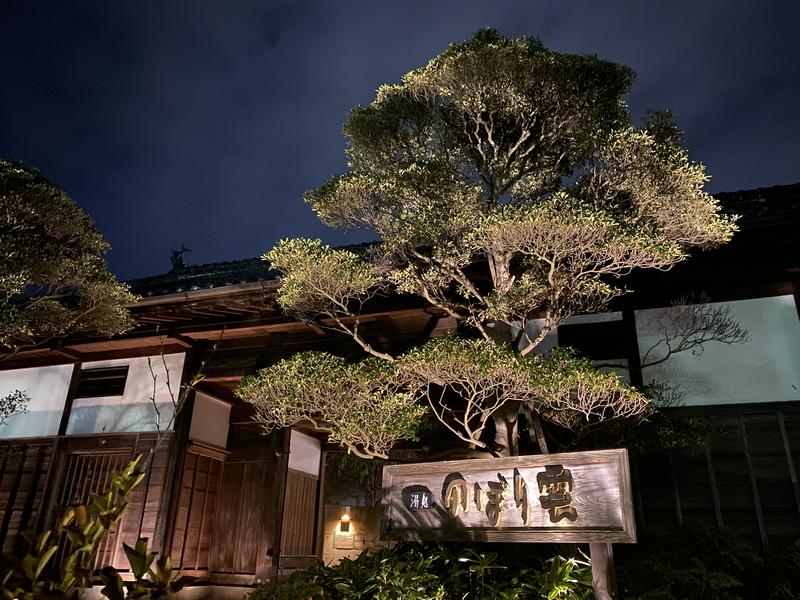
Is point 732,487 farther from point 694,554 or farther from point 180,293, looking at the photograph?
point 180,293

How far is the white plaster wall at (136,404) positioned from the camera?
8914mm

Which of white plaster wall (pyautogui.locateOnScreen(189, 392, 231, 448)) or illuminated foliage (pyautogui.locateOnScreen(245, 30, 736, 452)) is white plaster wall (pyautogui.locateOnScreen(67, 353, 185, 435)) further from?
illuminated foliage (pyautogui.locateOnScreen(245, 30, 736, 452))

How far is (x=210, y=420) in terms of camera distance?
9.67 meters

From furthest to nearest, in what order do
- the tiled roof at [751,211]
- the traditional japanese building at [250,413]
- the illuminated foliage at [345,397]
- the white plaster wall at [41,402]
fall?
the white plaster wall at [41,402] → the traditional japanese building at [250,413] → the tiled roof at [751,211] → the illuminated foliage at [345,397]

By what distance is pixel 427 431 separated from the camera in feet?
23.6

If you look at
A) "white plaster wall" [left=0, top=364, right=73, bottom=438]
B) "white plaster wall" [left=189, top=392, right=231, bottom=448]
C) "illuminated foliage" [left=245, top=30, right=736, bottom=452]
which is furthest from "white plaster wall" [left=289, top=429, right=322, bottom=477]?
"white plaster wall" [left=0, top=364, right=73, bottom=438]

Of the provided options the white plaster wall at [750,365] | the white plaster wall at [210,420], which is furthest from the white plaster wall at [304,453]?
the white plaster wall at [750,365]

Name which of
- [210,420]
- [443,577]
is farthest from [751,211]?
[210,420]

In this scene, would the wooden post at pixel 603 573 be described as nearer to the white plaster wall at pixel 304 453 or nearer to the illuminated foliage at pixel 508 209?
the illuminated foliage at pixel 508 209

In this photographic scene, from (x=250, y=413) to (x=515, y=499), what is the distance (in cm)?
663

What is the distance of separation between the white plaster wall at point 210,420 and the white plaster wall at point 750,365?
21.8 feet

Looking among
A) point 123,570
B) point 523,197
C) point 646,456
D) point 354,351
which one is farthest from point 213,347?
point 646,456

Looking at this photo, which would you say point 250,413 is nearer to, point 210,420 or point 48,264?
point 210,420

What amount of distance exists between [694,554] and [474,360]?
121 inches
